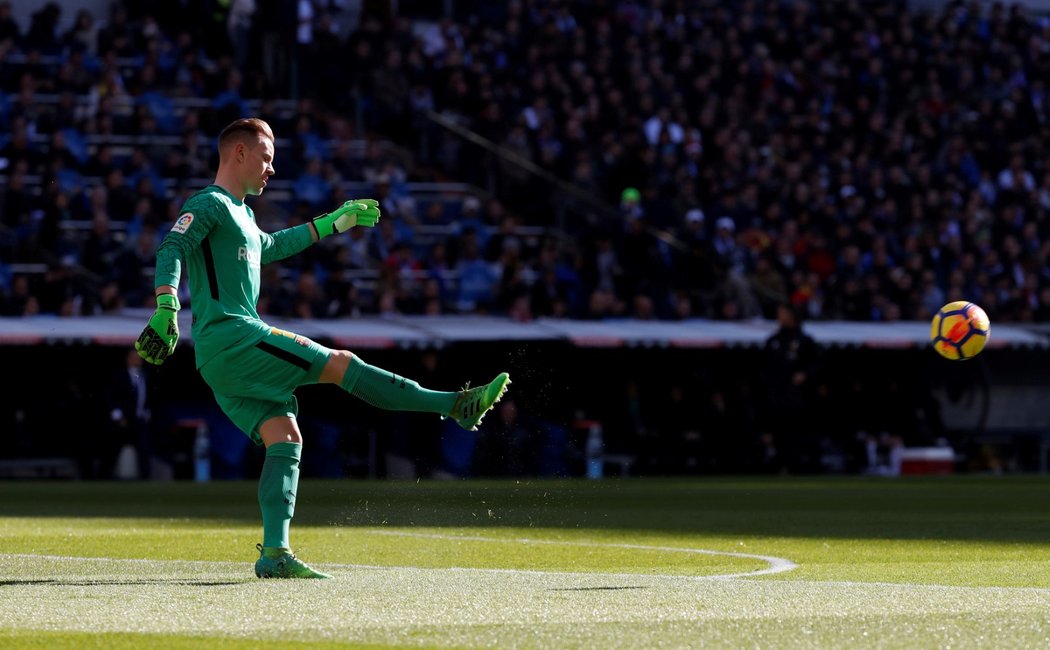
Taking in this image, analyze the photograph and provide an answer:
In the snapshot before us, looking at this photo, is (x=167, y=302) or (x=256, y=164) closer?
(x=167, y=302)

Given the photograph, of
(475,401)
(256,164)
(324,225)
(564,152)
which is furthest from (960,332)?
(564,152)

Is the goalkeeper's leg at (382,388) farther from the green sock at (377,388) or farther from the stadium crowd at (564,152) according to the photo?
the stadium crowd at (564,152)

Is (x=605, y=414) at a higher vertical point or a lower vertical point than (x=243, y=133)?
lower

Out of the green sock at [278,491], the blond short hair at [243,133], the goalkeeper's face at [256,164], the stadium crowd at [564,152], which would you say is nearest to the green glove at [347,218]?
the goalkeeper's face at [256,164]

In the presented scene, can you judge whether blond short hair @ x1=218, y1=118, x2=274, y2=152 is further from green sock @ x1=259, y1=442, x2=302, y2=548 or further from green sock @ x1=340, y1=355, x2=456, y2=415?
green sock @ x1=259, y1=442, x2=302, y2=548

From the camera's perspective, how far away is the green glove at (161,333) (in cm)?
851

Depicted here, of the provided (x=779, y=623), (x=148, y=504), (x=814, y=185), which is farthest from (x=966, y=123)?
(x=779, y=623)

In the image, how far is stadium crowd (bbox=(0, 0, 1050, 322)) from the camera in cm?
2586

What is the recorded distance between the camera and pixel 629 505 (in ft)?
56.1

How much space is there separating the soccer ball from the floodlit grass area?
4.51 ft

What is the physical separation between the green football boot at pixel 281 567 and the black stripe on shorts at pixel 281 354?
2.81 feet

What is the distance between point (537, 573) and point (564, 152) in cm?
2209

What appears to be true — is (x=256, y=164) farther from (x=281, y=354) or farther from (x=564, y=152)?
(x=564, y=152)

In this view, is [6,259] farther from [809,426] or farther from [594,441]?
[809,426]
